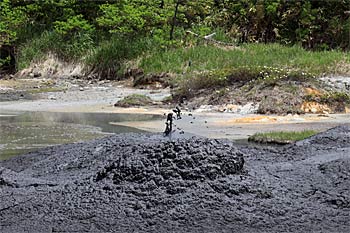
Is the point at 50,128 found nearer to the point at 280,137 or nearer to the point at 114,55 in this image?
the point at 280,137

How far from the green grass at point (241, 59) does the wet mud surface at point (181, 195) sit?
43.2 feet

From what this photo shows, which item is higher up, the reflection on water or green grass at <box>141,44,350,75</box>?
green grass at <box>141,44,350,75</box>

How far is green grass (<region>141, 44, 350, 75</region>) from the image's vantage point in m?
21.3

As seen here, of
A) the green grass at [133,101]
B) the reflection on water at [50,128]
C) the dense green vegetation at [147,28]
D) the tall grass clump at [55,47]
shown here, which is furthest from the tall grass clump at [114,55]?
the reflection on water at [50,128]

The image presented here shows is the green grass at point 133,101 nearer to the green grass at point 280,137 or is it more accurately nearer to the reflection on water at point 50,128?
the reflection on water at point 50,128

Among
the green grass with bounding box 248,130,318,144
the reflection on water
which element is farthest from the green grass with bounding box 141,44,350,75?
the green grass with bounding box 248,130,318,144

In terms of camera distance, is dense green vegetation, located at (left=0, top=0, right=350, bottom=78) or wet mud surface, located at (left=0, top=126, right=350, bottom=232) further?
dense green vegetation, located at (left=0, top=0, right=350, bottom=78)

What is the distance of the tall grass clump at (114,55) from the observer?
86.5 ft

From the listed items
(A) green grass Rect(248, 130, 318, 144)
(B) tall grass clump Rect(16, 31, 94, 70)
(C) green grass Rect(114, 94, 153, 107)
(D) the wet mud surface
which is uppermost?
(B) tall grass clump Rect(16, 31, 94, 70)

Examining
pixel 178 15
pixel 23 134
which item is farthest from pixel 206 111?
pixel 178 15

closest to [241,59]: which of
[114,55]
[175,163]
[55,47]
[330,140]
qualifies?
[114,55]

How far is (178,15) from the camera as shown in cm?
2847

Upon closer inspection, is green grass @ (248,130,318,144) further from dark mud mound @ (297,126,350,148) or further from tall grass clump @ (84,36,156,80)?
tall grass clump @ (84,36,156,80)

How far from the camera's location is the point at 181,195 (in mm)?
6820
